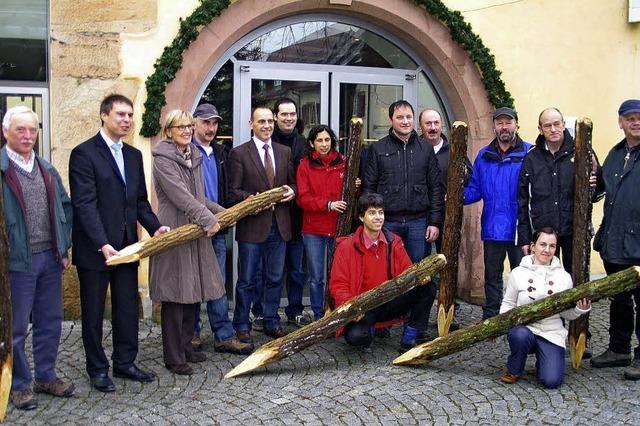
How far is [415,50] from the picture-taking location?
340 inches

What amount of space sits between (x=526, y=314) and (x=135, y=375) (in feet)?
8.96

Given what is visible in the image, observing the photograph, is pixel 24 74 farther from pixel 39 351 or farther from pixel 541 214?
pixel 541 214

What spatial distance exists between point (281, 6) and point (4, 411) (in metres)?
4.59

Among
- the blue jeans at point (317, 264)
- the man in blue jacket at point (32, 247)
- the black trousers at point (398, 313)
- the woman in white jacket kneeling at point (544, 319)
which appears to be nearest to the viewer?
the man in blue jacket at point (32, 247)

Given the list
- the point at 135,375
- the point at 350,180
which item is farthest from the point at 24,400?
the point at 350,180

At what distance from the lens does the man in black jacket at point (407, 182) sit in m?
6.62

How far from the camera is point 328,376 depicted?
5.76 meters

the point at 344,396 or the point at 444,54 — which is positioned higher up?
the point at 444,54

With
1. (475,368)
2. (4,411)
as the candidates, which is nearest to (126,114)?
(4,411)

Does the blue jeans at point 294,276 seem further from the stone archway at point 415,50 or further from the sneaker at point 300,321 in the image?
the stone archway at point 415,50

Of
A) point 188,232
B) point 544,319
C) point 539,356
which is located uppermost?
point 188,232

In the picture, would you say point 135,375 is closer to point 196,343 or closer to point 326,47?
point 196,343

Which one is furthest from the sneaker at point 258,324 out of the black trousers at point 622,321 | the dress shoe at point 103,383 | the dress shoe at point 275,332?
the black trousers at point 622,321

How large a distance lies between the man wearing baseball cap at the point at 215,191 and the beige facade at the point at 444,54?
3.90 feet
